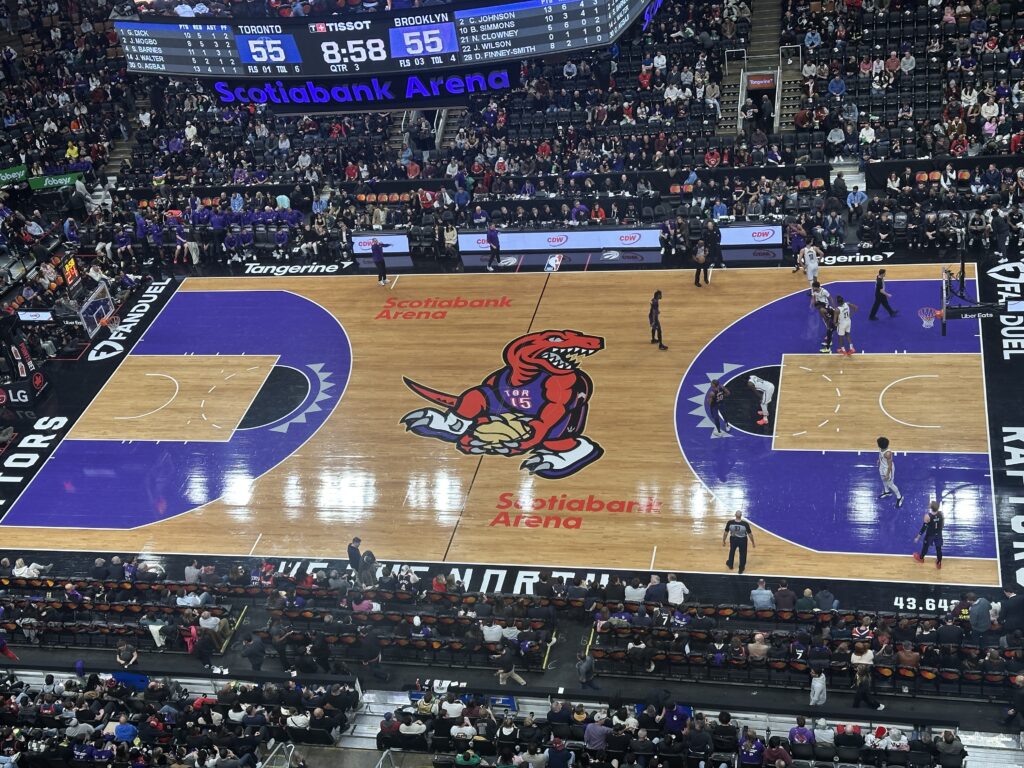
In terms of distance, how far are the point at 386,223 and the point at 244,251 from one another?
17.3 feet

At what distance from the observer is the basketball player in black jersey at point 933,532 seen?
87.4ft

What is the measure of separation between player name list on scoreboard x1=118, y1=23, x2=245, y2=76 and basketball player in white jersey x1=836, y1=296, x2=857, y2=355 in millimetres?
21694

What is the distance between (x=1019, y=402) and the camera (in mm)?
31594

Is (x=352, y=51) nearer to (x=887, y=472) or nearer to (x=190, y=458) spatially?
(x=190, y=458)

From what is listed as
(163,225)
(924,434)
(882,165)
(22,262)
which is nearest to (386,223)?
(163,225)

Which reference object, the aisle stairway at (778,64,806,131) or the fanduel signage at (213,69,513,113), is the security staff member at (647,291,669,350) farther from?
the aisle stairway at (778,64,806,131)

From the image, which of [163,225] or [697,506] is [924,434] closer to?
[697,506]

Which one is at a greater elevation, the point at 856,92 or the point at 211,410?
the point at 856,92

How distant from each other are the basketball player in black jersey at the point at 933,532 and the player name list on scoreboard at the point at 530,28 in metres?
19.6

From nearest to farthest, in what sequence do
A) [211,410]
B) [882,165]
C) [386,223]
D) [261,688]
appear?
[261,688] < [211,410] < [882,165] < [386,223]

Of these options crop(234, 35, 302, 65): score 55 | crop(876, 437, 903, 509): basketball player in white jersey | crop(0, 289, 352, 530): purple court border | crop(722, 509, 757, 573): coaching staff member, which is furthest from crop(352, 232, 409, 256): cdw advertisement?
crop(876, 437, 903, 509): basketball player in white jersey

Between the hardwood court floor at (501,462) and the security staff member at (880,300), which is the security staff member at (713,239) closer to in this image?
the hardwood court floor at (501,462)

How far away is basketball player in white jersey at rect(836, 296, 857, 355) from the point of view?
111ft

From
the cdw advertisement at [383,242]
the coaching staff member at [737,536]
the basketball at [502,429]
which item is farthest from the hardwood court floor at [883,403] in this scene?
the cdw advertisement at [383,242]
